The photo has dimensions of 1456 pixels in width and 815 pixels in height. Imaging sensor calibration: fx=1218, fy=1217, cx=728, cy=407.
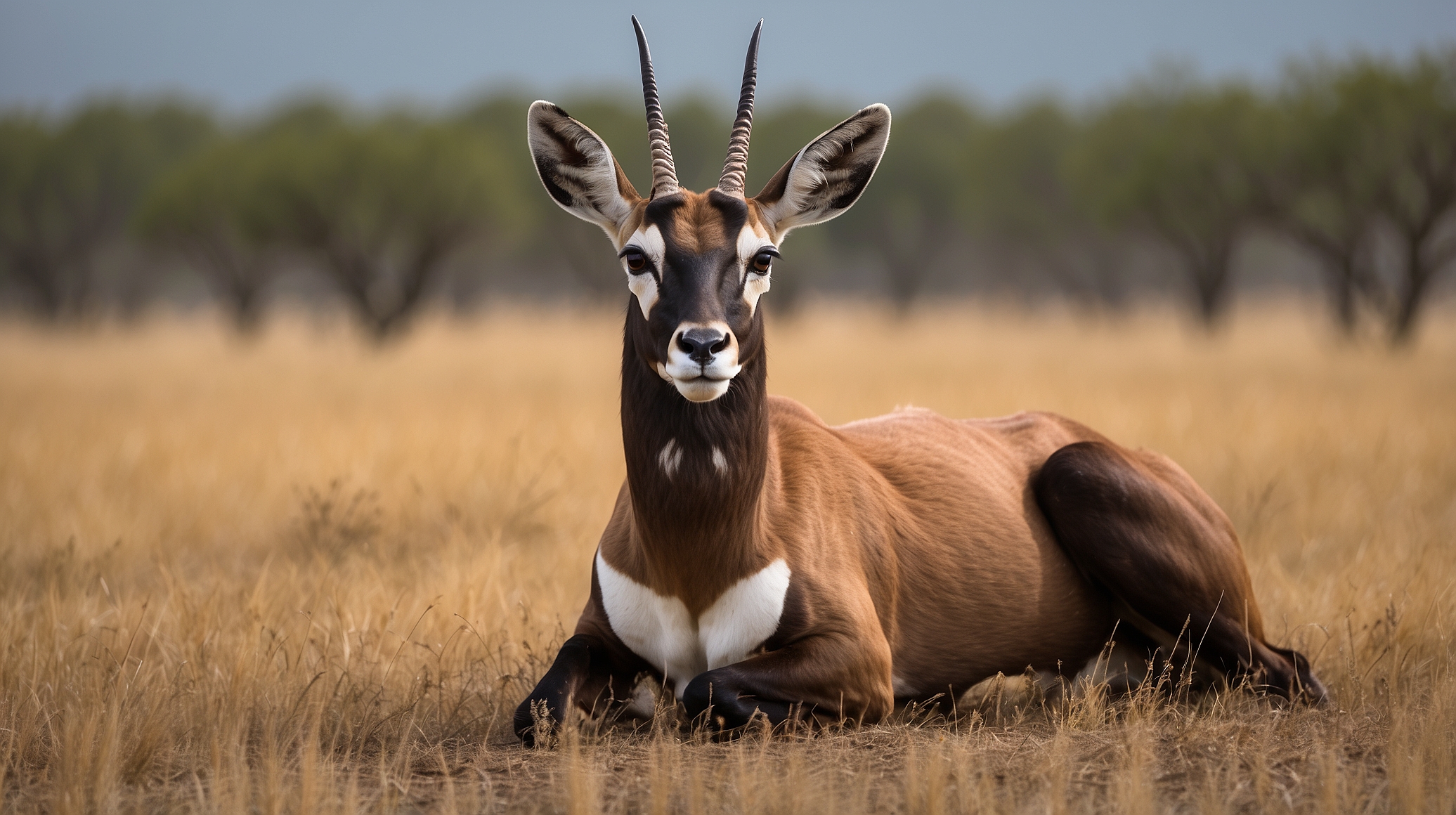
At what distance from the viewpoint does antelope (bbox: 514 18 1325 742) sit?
416cm

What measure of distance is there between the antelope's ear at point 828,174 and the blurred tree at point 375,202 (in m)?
22.5

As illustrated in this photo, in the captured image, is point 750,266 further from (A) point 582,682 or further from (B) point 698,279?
(A) point 582,682

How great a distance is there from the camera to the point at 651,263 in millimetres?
4219

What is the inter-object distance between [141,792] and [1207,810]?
10.2ft

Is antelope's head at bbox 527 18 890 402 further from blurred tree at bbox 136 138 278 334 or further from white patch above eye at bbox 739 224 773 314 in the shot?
blurred tree at bbox 136 138 278 334

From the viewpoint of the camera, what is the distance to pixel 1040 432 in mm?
5723

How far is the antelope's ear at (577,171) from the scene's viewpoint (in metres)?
4.65

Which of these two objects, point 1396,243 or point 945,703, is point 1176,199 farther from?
point 945,703

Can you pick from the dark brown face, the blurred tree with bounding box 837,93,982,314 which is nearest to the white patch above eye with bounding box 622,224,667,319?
the dark brown face

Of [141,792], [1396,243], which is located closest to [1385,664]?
[141,792]

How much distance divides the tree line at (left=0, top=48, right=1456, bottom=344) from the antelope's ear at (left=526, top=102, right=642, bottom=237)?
21.9 metres

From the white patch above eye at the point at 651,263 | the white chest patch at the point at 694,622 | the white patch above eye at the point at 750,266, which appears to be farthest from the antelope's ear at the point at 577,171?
the white chest patch at the point at 694,622

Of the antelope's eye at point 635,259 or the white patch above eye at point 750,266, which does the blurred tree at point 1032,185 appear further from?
the antelope's eye at point 635,259

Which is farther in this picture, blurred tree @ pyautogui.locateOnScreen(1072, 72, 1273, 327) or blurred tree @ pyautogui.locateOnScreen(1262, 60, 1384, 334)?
blurred tree @ pyautogui.locateOnScreen(1072, 72, 1273, 327)
